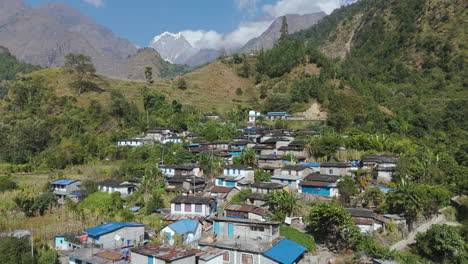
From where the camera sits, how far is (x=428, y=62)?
77188mm

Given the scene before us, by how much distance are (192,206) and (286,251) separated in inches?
362

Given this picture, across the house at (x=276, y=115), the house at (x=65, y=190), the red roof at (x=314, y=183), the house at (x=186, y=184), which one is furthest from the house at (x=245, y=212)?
the house at (x=276, y=115)

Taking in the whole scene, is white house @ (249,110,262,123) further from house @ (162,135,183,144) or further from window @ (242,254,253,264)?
window @ (242,254,253,264)

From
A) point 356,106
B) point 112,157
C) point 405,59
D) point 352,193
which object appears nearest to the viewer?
point 352,193

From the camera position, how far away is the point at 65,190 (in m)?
31.2

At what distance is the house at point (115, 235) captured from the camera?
739 inches

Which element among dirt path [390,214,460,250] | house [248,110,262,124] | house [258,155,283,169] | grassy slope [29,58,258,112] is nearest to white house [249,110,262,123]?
house [248,110,262,124]

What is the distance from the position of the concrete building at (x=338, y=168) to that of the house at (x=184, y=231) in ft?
52.7

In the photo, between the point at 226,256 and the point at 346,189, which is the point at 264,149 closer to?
the point at 346,189

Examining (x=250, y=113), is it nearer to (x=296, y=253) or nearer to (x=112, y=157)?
(x=112, y=157)

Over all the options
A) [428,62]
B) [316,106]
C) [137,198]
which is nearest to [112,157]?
[137,198]

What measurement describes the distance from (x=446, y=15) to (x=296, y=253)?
88.3 metres

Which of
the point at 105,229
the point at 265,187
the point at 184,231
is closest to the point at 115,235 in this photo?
the point at 105,229

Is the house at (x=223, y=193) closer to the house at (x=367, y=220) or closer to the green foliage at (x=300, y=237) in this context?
the green foliage at (x=300, y=237)
